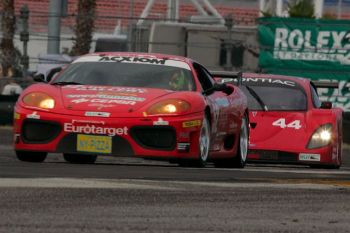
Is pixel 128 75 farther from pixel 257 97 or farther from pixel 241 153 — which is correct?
pixel 257 97

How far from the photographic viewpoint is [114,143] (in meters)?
11.4

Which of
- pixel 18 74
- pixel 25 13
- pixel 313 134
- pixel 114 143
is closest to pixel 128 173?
pixel 114 143

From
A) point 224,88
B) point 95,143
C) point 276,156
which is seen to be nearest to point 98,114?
point 95,143

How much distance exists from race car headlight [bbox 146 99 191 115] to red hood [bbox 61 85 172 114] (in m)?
0.11

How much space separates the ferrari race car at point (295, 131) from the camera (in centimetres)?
1546

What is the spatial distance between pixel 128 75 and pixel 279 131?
3.66 m

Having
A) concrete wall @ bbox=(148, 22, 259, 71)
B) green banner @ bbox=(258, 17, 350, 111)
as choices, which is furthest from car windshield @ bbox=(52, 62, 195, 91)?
concrete wall @ bbox=(148, 22, 259, 71)

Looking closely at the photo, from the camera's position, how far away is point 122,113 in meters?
11.5

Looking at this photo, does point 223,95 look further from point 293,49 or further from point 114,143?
point 293,49

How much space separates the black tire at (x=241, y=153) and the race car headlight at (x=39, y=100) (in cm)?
257

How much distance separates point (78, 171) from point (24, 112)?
2.16m

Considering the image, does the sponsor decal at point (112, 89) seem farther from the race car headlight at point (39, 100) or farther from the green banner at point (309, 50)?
the green banner at point (309, 50)

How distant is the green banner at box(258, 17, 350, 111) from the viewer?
2600cm

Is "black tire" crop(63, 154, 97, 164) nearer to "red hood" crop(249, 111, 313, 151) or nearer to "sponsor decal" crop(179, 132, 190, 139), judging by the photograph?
"sponsor decal" crop(179, 132, 190, 139)
